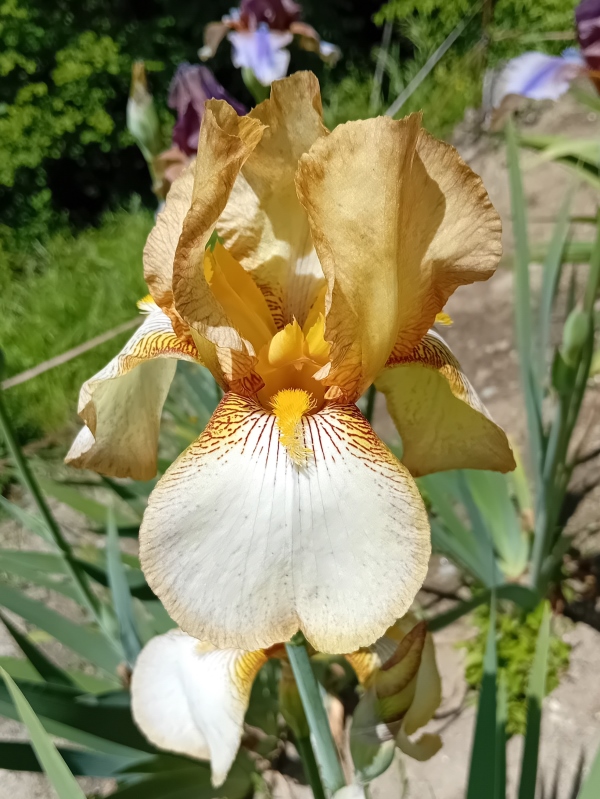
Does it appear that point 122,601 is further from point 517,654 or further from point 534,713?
point 517,654

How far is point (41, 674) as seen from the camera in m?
1.07

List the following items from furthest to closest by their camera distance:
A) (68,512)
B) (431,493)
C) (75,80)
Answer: (75,80) → (68,512) → (431,493)

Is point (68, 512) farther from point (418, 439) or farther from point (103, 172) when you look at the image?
point (103, 172)

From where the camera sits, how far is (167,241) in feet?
2.05

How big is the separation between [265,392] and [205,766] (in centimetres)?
77

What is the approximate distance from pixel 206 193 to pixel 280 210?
15 centimetres

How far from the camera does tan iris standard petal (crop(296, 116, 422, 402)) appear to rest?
0.49 m

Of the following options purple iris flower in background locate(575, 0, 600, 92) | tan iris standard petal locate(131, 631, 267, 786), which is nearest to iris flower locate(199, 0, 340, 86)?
purple iris flower in background locate(575, 0, 600, 92)

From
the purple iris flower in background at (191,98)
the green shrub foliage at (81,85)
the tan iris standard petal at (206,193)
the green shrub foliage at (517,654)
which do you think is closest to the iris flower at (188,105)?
the purple iris flower in background at (191,98)

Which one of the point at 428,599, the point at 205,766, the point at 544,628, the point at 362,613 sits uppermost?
the point at 362,613

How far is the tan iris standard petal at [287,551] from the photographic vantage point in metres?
0.49

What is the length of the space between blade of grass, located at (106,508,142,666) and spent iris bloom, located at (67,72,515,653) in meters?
0.39

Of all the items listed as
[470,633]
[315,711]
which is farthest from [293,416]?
[470,633]

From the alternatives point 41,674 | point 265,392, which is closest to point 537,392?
point 265,392
